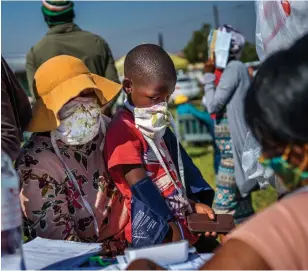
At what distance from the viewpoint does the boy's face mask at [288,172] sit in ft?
4.86

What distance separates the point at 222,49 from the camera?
5152 mm

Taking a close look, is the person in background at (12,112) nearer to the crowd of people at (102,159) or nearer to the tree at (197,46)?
the crowd of people at (102,159)

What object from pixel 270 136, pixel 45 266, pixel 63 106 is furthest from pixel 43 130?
pixel 270 136

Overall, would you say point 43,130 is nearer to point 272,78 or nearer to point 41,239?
point 41,239

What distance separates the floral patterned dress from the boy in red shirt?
0.07 meters

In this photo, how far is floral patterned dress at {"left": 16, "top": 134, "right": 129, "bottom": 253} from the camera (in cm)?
221

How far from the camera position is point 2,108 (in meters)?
2.01

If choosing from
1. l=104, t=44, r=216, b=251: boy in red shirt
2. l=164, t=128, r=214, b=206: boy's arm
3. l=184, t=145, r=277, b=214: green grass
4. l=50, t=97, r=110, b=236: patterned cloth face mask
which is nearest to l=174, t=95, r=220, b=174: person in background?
l=184, t=145, r=277, b=214: green grass

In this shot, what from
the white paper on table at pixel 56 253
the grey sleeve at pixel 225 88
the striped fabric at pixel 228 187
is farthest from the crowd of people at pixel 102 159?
the striped fabric at pixel 228 187

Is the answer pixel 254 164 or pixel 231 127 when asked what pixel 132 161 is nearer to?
pixel 254 164

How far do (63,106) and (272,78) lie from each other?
1.09 metres

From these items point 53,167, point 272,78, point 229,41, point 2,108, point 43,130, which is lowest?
point 229,41

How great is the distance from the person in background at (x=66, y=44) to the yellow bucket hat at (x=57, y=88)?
1945 mm

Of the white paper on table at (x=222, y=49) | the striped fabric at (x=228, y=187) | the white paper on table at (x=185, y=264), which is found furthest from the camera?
the white paper on table at (x=222, y=49)
